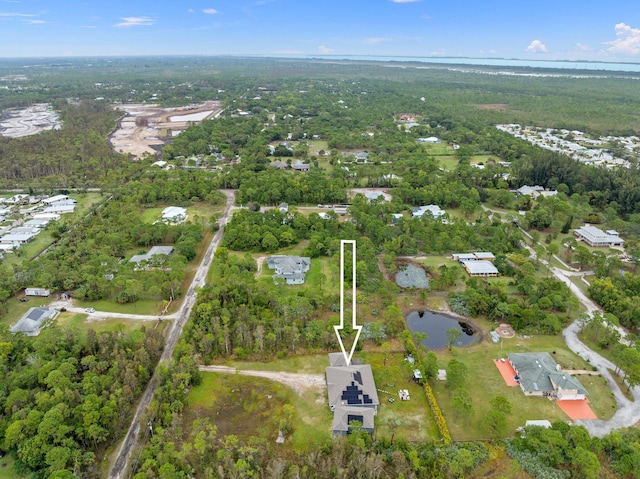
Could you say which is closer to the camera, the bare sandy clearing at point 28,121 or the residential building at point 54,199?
the residential building at point 54,199

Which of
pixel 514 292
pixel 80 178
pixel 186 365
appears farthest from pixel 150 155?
pixel 514 292

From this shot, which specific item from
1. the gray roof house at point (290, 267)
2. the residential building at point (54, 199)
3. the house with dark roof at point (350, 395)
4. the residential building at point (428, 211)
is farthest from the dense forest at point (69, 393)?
the residential building at point (54, 199)

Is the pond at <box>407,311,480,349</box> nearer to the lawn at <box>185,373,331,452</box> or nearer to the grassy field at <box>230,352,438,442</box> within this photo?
the grassy field at <box>230,352,438,442</box>

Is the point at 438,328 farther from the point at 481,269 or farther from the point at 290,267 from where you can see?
the point at 290,267

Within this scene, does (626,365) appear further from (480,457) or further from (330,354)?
(330,354)

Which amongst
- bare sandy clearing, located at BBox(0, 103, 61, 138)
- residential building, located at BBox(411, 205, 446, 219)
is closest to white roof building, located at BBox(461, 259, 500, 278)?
residential building, located at BBox(411, 205, 446, 219)

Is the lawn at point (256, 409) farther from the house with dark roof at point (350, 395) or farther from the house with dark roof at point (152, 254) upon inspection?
the house with dark roof at point (152, 254)
